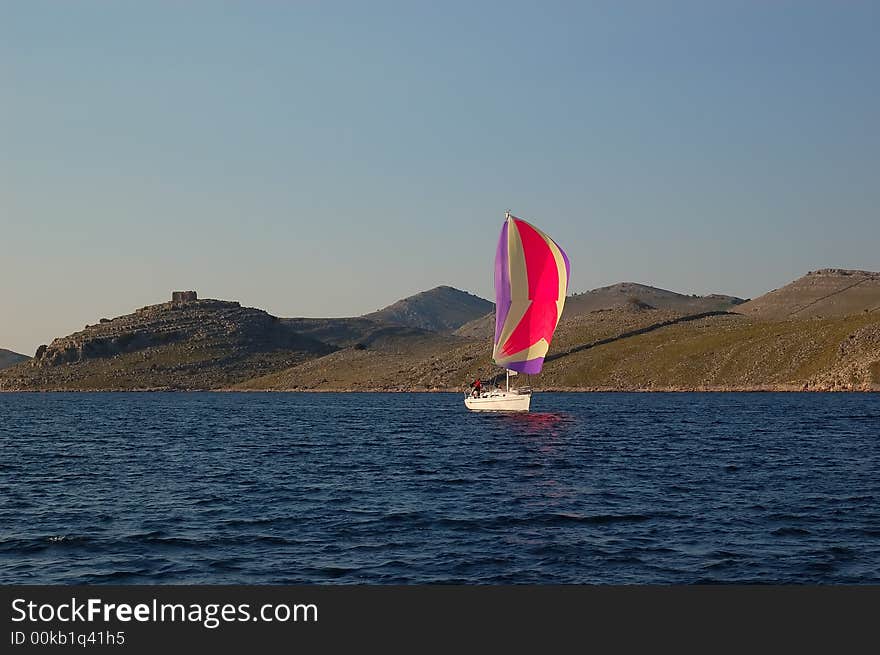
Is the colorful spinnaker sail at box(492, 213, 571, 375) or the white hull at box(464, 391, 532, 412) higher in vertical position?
the colorful spinnaker sail at box(492, 213, 571, 375)

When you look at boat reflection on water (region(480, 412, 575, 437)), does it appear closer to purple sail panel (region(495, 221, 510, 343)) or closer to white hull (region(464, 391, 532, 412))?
white hull (region(464, 391, 532, 412))

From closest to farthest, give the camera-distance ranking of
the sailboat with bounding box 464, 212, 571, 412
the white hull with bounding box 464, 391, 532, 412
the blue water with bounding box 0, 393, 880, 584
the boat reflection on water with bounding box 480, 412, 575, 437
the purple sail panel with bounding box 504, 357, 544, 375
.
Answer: the blue water with bounding box 0, 393, 880, 584, the boat reflection on water with bounding box 480, 412, 575, 437, the sailboat with bounding box 464, 212, 571, 412, the purple sail panel with bounding box 504, 357, 544, 375, the white hull with bounding box 464, 391, 532, 412

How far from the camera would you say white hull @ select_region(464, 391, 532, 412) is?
4400 inches

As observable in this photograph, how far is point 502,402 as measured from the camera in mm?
113562

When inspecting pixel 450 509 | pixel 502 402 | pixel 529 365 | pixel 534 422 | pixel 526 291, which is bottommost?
pixel 450 509

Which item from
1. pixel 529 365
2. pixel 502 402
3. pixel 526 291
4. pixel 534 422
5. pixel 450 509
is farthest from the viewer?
pixel 502 402

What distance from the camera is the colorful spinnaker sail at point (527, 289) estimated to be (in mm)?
98875

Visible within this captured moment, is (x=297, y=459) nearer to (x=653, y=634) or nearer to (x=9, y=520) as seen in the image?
(x=9, y=520)

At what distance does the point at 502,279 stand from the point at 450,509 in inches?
2515

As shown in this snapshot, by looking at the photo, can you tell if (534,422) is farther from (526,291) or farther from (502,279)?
(502,279)

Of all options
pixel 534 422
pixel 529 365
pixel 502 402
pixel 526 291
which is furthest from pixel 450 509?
pixel 502 402

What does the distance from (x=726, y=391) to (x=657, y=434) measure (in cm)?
11008

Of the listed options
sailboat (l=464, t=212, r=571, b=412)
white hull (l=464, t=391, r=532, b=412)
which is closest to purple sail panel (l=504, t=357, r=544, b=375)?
sailboat (l=464, t=212, r=571, b=412)

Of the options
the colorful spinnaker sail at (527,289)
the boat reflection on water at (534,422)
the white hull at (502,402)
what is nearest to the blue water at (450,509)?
the boat reflection on water at (534,422)
